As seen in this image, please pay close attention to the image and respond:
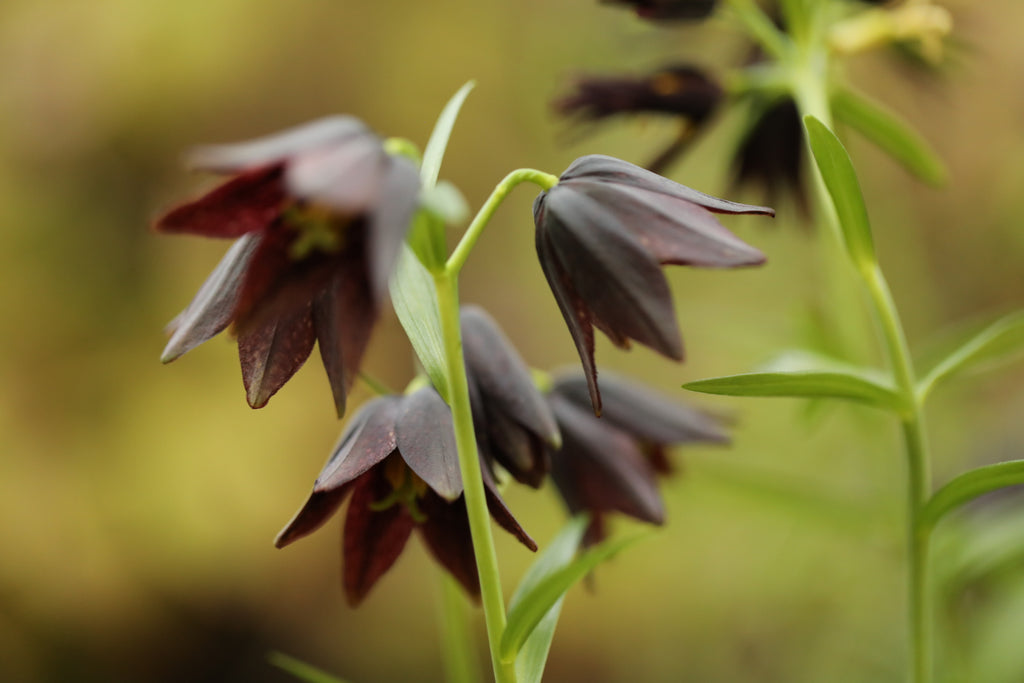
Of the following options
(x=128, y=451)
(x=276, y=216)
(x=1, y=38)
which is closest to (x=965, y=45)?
(x=276, y=216)

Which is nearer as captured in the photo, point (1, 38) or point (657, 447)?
point (657, 447)

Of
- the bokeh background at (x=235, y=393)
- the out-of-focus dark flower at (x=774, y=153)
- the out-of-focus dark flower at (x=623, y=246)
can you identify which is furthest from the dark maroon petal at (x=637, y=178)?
the bokeh background at (x=235, y=393)

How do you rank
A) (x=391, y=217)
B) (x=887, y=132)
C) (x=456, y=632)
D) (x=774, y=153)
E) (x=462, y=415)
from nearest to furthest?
(x=391, y=217), (x=462, y=415), (x=456, y=632), (x=887, y=132), (x=774, y=153)

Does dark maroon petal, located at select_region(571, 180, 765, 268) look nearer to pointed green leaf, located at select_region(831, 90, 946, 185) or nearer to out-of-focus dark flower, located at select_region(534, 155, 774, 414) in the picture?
out-of-focus dark flower, located at select_region(534, 155, 774, 414)

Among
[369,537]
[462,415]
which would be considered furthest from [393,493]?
[462,415]

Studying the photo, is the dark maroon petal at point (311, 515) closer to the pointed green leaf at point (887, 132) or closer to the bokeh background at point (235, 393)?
the pointed green leaf at point (887, 132)

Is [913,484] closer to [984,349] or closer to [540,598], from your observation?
[984,349]

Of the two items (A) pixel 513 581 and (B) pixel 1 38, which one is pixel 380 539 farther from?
(B) pixel 1 38
